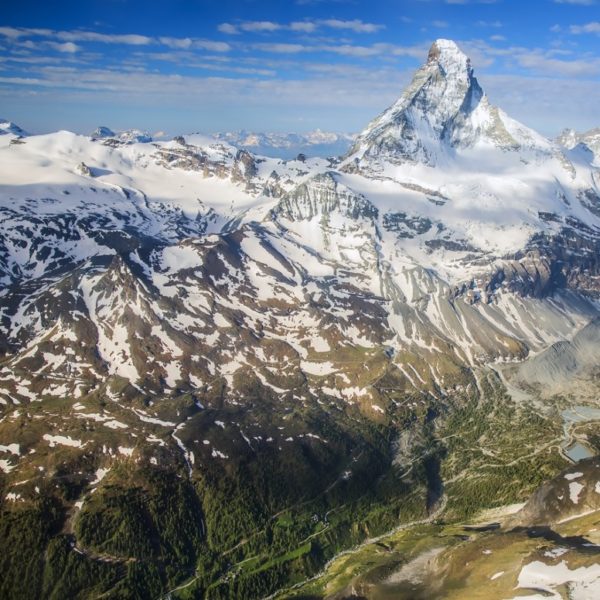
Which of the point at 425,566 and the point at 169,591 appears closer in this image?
the point at 425,566

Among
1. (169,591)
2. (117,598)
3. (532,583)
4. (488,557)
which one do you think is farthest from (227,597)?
(532,583)

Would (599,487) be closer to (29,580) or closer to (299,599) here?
(299,599)

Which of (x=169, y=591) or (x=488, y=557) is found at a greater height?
(x=488, y=557)

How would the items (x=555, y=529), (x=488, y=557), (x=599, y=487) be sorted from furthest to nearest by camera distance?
(x=599, y=487)
(x=555, y=529)
(x=488, y=557)

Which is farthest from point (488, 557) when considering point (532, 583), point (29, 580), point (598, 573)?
point (29, 580)

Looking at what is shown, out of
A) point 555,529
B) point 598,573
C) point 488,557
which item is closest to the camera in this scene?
point 598,573

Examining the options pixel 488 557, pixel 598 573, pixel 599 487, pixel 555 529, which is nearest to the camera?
pixel 598 573

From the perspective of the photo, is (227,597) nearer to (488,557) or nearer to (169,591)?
(169,591)

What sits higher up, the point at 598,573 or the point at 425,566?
the point at 598,573

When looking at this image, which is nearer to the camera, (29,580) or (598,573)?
(598,573)
